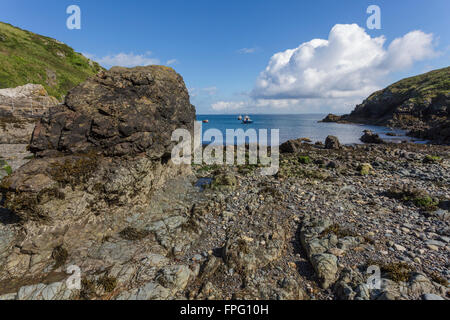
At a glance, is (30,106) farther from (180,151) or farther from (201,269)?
(201,269)

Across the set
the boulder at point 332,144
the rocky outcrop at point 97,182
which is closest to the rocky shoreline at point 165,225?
the rocky outcrop at point 97,182

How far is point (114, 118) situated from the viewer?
35.9ft

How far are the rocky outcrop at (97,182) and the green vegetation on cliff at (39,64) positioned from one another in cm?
4781

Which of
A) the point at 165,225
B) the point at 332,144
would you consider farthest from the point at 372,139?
the point at 165,225

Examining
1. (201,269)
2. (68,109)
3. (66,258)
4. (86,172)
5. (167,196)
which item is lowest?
(201,269)

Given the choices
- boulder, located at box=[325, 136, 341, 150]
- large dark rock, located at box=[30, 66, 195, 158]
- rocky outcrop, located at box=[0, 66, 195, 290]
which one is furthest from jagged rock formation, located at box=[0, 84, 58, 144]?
boulder, located at box=[325, 136, 341, 150]

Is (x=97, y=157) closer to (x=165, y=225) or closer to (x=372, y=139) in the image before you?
(x=165, y=225)

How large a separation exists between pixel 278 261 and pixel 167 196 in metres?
8.18

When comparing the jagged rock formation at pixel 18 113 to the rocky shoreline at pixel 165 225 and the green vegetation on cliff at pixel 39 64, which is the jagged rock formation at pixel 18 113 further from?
the rocky shoreline at pixel 165 225

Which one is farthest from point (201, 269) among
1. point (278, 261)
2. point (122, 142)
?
point (122, 142)

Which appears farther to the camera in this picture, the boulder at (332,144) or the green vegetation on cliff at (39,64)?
the green vegetation on cliff at (39,64)

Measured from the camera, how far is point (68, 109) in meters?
10.7

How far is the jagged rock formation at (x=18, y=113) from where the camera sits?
27.7 metres
